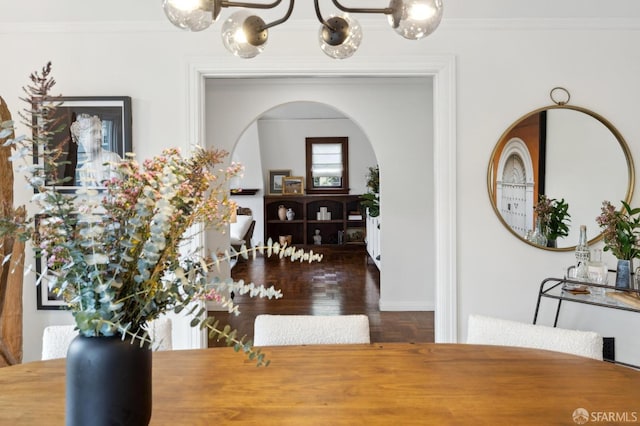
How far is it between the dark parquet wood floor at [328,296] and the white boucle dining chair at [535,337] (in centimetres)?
218

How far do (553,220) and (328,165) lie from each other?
252 inches

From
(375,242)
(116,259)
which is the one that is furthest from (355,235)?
(116,259)

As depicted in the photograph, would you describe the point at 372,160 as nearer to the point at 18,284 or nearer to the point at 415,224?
the point at 415,224

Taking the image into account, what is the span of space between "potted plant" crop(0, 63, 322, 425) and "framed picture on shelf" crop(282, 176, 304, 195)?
7975 mm

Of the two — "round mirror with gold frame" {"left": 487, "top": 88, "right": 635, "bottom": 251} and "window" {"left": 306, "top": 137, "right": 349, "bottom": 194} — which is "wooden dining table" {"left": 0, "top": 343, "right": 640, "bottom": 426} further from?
"window" {"left": 306, "top": 137, "right": 349, "bottom": 194}

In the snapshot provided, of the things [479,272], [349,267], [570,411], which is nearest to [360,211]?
[349,267]

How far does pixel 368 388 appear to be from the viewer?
124 cm

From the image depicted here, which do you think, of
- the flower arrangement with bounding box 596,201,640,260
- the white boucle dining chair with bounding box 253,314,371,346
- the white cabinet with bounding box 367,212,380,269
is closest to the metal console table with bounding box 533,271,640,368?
the flower arrangement with bounding box 596,201,640,260

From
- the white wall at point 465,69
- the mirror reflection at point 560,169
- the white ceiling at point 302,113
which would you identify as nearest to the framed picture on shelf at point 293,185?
the white ceiling at point 302,113

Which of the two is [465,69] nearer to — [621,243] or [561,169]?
[561,169]

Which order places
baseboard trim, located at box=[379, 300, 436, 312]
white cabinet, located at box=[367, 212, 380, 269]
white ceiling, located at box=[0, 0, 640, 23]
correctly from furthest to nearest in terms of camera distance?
1. white cabinet, located at box=[367, 212, 380, 269]
2. baseboard trim, located at box=[379, 300, 436, 312]
3. white ceiling, located at box=[0, 0, 640, 23]

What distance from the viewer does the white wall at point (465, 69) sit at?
269 centimetres

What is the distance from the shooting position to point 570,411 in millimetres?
1096

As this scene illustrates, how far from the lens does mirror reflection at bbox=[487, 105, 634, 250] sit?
273cm
